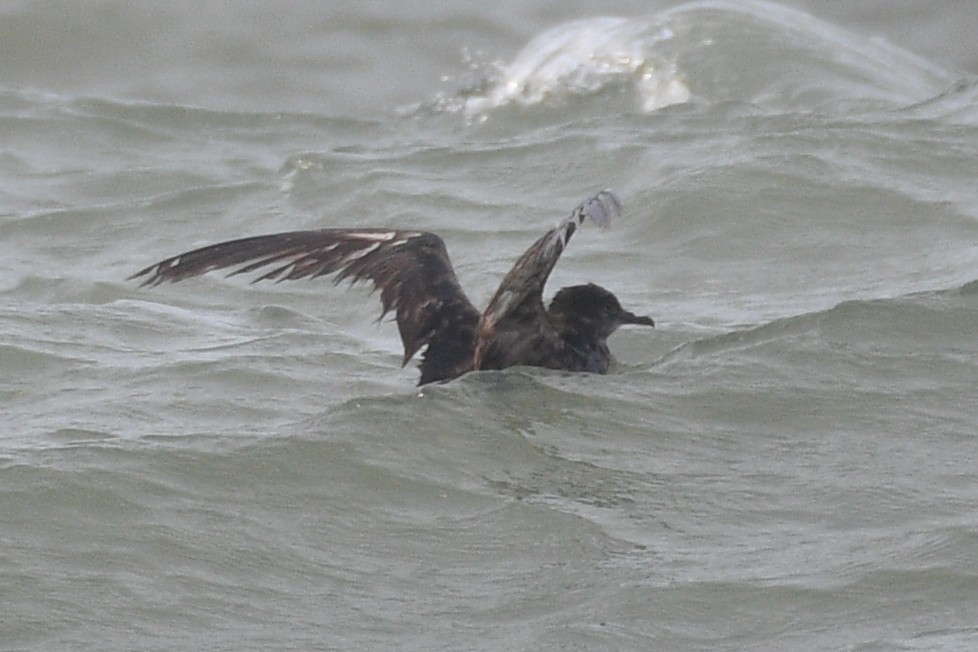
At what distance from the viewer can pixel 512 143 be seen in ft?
46.3

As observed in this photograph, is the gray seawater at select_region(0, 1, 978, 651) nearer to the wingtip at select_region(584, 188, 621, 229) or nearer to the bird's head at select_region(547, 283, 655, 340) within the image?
the bird's head at select_region(547, 283, 655, 340)

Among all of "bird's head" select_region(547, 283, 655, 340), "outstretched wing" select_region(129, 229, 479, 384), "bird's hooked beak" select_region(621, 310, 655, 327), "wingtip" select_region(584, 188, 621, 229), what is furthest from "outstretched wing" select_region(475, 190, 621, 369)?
"bird's hooked beak" select_region(621, 310, 655, 327)

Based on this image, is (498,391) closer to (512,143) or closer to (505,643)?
(505,643)

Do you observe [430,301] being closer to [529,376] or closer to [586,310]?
[529,376]

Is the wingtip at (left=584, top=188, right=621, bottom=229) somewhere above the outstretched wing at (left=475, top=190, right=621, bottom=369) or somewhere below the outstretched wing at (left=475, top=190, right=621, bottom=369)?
above

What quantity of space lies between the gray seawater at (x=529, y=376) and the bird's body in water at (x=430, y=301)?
0.45 feet

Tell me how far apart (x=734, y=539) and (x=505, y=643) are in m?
1.13

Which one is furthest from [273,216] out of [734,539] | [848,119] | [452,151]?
[734,539]

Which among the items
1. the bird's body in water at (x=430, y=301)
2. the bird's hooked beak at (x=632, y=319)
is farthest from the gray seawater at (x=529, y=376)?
the bird's hooked beak at (x=632, y=319)

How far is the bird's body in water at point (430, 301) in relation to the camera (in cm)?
811

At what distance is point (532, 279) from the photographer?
7582mm

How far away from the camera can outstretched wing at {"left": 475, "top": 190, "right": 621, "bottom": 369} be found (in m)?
7.10

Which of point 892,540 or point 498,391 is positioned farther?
point 498,391

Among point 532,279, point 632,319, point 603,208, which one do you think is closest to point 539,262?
point 532,279
